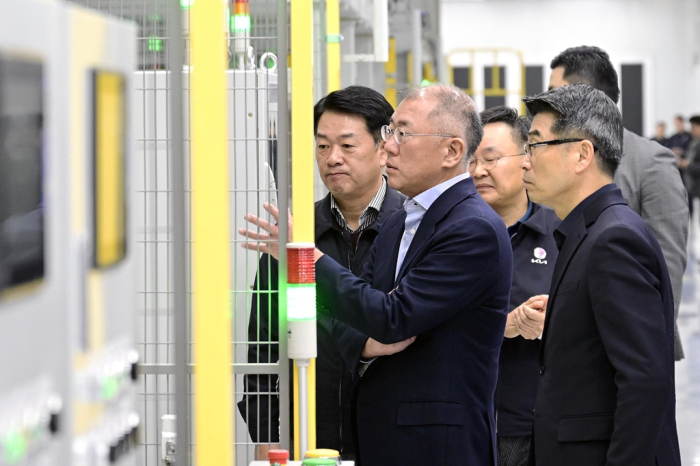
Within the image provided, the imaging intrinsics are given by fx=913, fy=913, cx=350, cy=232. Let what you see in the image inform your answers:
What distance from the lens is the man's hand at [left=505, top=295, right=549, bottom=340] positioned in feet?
8.86

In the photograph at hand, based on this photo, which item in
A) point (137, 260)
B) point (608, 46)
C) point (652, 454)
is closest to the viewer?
point (652, 454)

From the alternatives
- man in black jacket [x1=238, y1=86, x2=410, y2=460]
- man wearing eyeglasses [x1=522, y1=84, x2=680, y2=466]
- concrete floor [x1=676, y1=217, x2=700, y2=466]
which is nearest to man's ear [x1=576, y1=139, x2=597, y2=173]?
man wearing eyeglasses [x1=522, y1=84, x2=680, y2=466]

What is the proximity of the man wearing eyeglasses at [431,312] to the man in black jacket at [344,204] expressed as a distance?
33 cm

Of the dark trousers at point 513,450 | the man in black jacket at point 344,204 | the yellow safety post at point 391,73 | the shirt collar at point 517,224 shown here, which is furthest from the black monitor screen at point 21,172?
the yellow safety post at point 391,73

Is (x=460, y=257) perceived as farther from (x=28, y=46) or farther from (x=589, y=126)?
(x=28, y=46)

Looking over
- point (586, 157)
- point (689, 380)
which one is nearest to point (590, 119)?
point (586, 157)

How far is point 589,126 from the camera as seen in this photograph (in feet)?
Answer: 7.41

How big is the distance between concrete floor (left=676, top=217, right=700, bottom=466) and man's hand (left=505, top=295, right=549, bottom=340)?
8.62 feet

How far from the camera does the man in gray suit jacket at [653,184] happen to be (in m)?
3.42

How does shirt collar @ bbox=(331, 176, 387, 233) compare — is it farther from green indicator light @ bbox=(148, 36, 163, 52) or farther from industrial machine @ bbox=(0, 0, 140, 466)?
industrial machine @ bbox=(0, 0, 140, 466)

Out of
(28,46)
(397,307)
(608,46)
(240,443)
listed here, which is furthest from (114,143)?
(608,46)

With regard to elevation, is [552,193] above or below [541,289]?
above

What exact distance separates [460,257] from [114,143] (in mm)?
1159

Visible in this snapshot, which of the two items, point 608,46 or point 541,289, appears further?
point 608,46
